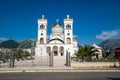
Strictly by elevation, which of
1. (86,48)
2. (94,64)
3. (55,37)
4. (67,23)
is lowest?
(94,64)

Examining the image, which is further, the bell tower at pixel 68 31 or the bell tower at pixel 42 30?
the bell tower at pixel 68 31

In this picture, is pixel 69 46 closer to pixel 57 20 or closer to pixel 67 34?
pixel 67 34

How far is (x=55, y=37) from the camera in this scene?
88938 mm

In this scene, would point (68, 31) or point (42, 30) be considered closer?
point (42, 30)

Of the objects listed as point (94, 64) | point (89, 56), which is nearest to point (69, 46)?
point (89, 56)

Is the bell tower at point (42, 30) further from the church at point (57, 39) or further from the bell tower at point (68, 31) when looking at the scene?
the bell tower at point (68, 31)

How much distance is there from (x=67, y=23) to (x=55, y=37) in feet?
24.0

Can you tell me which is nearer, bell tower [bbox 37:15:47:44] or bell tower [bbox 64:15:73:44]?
bell tower [bbox 37:15:47:44]

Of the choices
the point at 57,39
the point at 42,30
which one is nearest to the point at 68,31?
the point at 57,39

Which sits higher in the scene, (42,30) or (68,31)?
(42,30)

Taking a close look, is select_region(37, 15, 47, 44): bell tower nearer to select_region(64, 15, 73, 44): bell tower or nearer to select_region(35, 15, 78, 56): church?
select_region(35, 15, 78, 56): church

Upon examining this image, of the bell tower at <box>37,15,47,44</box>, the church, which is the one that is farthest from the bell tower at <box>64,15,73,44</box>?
the bell tower at <box>37,15,47,44</box>

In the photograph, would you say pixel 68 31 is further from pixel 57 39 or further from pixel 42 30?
pixel 42 30

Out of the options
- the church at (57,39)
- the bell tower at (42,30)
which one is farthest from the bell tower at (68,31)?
the bell tower at (42,30)
